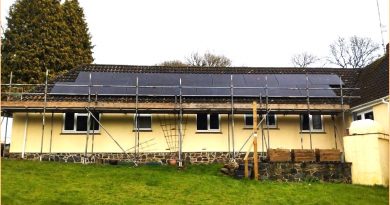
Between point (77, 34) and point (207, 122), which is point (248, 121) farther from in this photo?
point (77, 34)

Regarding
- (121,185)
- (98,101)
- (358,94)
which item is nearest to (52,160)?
(98,101)

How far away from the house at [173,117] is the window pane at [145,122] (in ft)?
0.15

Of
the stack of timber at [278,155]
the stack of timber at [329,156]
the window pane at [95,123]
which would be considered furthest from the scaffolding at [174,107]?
the stack of timber at [329,156]

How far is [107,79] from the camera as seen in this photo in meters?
22.3

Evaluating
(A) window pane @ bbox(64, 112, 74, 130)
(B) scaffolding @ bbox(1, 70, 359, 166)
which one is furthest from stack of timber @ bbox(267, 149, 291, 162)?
(A) window pane @ bbox(64, 112, 74, 130)

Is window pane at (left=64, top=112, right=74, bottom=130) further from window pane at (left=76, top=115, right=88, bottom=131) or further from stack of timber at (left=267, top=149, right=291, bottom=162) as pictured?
stack of timber at (left=267, top=149, right=291, bottom=162)

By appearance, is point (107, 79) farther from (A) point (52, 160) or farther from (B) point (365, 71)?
(B) point (365, 71)

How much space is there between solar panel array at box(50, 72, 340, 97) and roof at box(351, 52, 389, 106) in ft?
4.43

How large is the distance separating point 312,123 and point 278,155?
→ 19.0 ft

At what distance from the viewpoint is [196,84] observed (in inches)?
874

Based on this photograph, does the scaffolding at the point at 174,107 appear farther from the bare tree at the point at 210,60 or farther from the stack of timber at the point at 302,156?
the bare tree at the point at 210,60

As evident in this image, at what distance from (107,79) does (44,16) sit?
1845 cm

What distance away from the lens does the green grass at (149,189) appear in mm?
12211

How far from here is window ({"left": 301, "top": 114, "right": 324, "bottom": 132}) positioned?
21.8m
